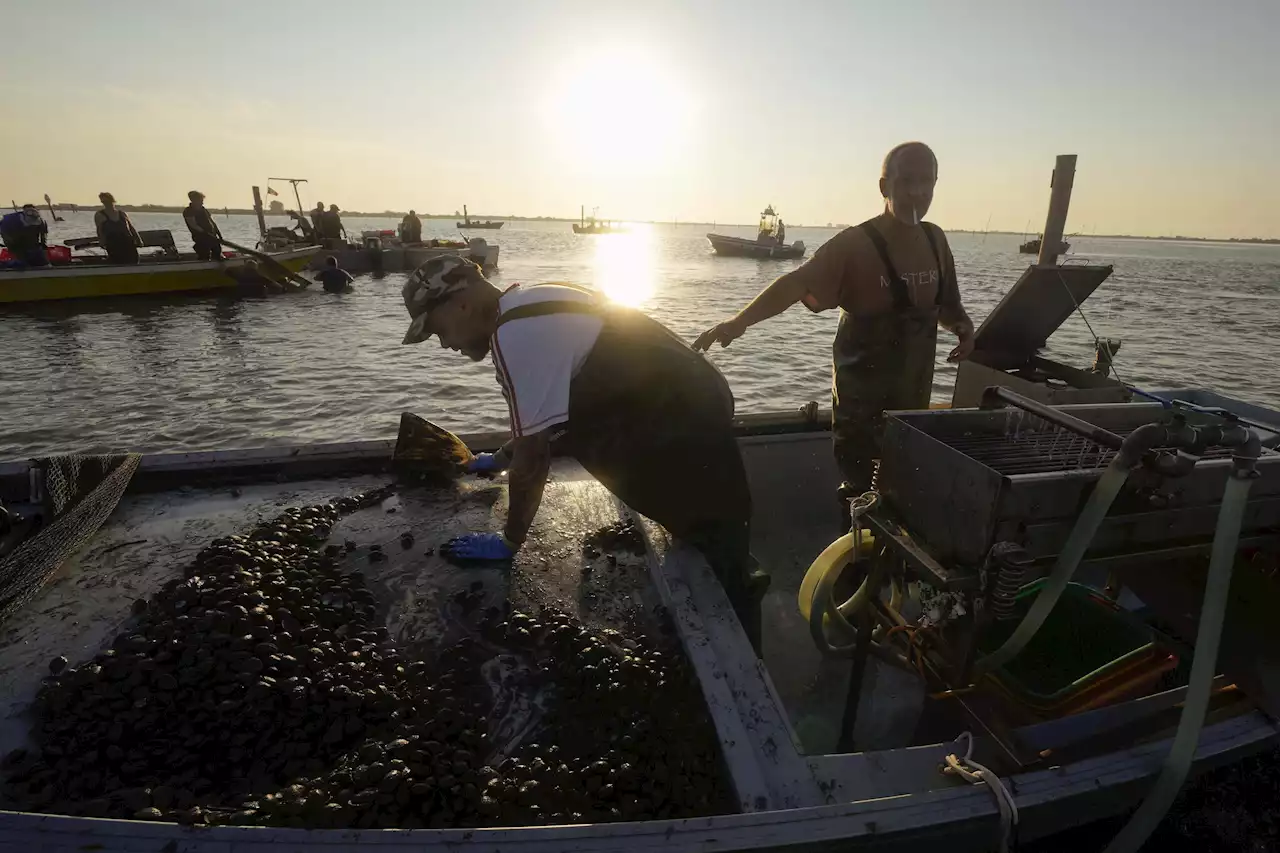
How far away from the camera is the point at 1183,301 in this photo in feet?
102

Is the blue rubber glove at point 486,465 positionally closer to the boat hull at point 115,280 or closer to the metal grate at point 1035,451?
the metal grate at point 1035,451

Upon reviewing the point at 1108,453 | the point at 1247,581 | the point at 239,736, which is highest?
the point at 1108,453

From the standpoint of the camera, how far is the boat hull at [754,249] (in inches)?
2010

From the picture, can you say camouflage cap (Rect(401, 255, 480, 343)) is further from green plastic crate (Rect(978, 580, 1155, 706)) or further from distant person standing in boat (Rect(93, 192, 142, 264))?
distant person standing in boat (Rect(93, 192, 142, 264))

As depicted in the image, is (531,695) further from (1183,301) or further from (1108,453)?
(1183,301)

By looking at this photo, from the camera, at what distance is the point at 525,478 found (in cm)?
281

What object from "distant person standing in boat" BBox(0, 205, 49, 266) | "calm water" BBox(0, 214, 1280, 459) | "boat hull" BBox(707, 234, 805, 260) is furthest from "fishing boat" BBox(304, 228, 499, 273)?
"boat hull" BBox(707, 234, 805, 260)

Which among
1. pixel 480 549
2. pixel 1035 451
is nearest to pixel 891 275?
pixel 1035 451

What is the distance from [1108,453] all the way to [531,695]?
2.66m

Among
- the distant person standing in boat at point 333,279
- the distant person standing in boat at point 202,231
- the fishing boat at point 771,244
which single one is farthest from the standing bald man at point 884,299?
the fishing boat at point 771,244

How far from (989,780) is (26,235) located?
24.7 m

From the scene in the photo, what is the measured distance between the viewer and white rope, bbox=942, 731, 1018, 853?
1.97m

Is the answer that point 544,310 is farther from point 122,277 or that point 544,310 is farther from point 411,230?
point 411,230

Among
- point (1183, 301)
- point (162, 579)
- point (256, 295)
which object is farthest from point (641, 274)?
point (162, 579)
